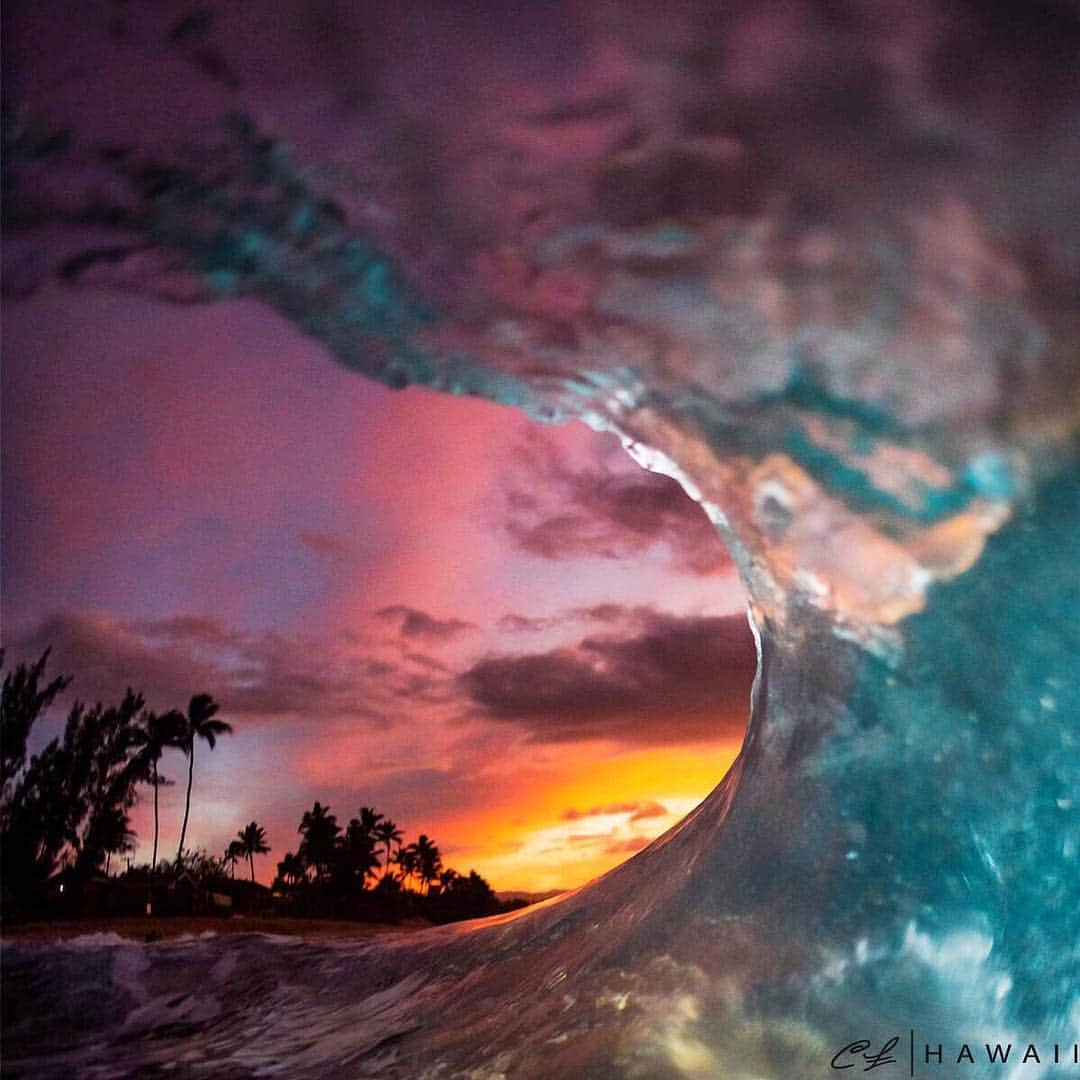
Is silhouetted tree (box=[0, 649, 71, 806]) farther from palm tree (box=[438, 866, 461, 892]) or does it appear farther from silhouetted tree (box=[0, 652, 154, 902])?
palm tree (box=[438, 866, 461, 892])

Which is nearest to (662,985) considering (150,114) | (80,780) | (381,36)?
(381,36)

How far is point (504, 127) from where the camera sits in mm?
2914

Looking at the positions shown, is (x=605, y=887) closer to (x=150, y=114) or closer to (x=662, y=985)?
(x=662, y=985)

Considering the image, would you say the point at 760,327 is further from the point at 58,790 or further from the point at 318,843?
the point at 318,843

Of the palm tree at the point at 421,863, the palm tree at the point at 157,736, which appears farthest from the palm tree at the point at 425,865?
the palm tree at the point at 157,736
